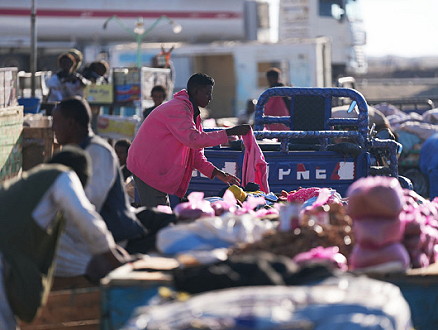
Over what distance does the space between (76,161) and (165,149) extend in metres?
2.97

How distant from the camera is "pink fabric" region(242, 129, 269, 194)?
23.9ft

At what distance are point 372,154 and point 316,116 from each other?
72 cm

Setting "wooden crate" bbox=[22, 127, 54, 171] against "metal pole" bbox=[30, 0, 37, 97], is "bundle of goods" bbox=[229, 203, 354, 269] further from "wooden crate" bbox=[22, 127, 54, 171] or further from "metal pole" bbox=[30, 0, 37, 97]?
"metal pole" bbox=[30, 0, 37, 97]

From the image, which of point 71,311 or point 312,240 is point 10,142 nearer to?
point 71,311

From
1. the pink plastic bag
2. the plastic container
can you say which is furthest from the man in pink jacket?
the plastic container

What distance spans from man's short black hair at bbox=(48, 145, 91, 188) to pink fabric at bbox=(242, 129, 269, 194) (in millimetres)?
3355

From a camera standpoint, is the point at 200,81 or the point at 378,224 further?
the point at 200,81

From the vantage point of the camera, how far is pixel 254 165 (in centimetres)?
728

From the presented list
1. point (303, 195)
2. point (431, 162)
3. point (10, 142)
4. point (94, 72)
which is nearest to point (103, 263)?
point (303, 195)

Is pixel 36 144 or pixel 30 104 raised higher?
pixel 30 104

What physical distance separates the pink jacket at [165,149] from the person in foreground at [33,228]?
3.08 m

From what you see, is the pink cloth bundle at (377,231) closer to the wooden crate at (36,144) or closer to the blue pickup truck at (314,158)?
the blue pickup truck at (314,158)

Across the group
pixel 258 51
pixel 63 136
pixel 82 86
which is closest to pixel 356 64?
pixel 258 51

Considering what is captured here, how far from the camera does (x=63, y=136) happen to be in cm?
449
